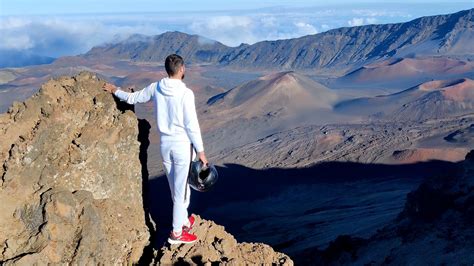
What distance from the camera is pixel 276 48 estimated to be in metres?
106

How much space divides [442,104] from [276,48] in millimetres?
63560

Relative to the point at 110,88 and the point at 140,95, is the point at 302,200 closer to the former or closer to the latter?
the point at 110,88

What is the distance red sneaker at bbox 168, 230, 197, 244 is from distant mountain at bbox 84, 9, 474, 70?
86.4 m

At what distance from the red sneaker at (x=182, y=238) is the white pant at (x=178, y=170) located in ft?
0.81

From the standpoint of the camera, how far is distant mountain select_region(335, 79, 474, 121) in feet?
143

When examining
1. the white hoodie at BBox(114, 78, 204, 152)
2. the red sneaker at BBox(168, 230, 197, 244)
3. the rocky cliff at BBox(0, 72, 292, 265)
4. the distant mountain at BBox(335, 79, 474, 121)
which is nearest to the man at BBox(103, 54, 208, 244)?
the white hoodie at BBox(114, 78, 204, 152)

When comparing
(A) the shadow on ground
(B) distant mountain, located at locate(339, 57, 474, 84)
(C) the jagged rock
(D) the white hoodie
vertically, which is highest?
(D) the white hoodie

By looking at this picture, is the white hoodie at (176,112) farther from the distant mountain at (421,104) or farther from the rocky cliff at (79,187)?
the distant mountain at (421,104)

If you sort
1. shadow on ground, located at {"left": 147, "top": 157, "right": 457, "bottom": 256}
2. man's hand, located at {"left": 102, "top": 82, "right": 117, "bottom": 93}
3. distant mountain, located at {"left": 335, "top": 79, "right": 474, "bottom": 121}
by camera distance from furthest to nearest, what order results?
distant mountain, located at {"left": 335, "top": 79, "right": 474, "bottom": 121}, shadow on ground, located at {"left": 147, "top": 157, "right": 457, "bottom": 256}, man's hand, located at {"left": 102, "top": 82, "right": 117, "bottom": 93}

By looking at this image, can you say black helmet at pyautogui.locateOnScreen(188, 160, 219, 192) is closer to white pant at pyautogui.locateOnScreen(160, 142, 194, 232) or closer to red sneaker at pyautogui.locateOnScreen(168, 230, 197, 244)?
white pant at pyautogui.locateOnScreen(160, 142, 194, 232)

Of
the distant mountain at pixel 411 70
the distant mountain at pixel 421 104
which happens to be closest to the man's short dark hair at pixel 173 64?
the distant mountain at pixel 421 104

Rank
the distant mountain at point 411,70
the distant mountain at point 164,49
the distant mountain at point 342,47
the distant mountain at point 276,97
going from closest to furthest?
the distant mountain at point 276,97
the distant mountain at point 411,70
the distant mountain at point 342,47
the distant mountain at point 164,49

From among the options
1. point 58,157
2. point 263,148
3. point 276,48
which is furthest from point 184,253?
point 276,48

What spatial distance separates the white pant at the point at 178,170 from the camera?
6055 mm
